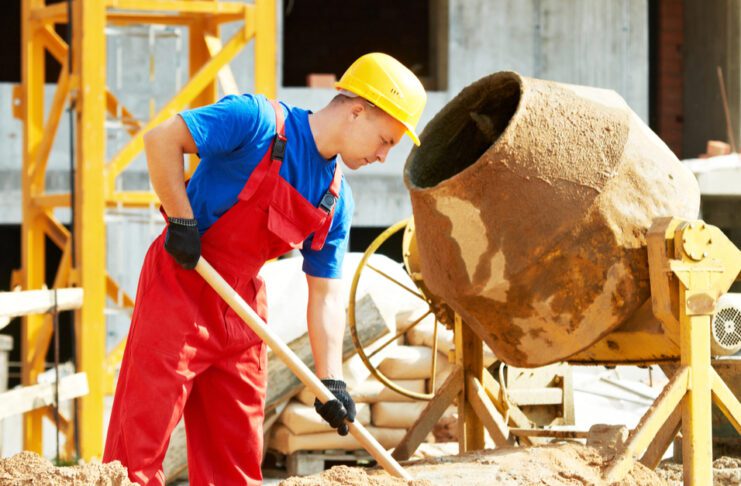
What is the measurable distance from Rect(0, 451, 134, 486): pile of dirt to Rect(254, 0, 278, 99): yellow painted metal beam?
5393mm

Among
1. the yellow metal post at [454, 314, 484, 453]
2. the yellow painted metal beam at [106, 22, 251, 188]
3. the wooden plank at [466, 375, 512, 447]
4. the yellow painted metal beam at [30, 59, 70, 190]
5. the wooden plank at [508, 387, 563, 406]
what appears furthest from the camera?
the yellow painted metal beam at [30, 59, 70, 190]

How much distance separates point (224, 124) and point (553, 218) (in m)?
1.21

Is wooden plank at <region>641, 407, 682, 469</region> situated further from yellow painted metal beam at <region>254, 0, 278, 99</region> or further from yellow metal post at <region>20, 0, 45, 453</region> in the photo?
yellow metal post at <region>20, 0, 45, 453</region>

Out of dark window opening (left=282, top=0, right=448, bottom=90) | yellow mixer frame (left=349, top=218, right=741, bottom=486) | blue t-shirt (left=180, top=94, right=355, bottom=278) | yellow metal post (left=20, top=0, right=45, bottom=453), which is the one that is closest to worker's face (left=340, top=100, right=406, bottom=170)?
blue t-shirt (left=180, top=94, right=355, bottom=278)

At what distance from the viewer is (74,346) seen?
310 inches

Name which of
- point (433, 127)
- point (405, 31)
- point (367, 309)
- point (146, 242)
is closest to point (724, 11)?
point (405, 31)

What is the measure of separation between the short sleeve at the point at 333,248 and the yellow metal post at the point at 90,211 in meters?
3.99

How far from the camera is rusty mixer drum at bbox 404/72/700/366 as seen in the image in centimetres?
420

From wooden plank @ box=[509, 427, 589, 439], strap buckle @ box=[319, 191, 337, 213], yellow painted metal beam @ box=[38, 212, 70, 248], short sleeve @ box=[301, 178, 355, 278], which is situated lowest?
wooden plank @ box=[509, 427, 589, 439]

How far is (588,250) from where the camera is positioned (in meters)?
4.25

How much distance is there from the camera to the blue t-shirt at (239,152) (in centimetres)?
362

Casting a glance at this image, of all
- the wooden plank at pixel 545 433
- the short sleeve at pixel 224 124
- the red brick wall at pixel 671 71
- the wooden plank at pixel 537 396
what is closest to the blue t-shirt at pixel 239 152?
the short sleeve at pixel 224 124

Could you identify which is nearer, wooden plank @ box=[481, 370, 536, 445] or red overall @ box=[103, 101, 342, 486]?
red overall @ box=[103, 101, 342, 486]

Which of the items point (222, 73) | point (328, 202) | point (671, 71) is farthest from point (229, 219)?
point (671, 71)
